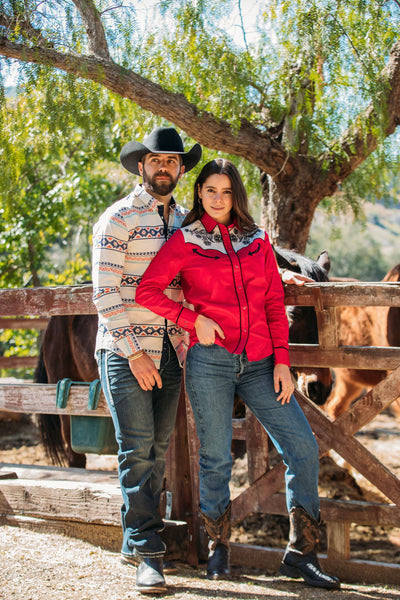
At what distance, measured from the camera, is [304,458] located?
8.80 ft

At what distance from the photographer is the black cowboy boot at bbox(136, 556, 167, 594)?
8.74ft

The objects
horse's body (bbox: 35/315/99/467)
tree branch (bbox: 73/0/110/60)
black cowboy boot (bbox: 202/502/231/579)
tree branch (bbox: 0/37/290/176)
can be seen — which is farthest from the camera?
horse's body (bbox: 35/315/99/467)

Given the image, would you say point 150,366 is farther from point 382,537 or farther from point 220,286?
point 382,537

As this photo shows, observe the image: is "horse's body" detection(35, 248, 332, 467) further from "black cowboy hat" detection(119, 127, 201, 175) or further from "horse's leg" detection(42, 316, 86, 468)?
"black cowboy hat" detection(119, 127, 201, 175)

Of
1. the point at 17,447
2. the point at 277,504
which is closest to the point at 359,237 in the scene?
the point at 17,447

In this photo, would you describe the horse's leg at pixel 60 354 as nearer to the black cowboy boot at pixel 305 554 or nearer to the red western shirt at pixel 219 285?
the red western shirt at pixel 219 285

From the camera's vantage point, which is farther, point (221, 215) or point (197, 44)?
point (197, 44)

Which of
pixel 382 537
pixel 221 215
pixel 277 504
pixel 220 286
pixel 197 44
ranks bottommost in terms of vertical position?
pixel 382 537

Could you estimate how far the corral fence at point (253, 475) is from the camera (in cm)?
325

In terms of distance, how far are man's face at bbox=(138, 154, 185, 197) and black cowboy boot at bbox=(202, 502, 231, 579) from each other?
1629 mm

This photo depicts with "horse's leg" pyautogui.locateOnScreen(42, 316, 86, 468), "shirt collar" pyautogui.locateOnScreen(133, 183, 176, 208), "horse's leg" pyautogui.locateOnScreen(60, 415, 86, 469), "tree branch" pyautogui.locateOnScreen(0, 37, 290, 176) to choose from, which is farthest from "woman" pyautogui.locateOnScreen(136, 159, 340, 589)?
"horse's leg" pyautogui.locateOnScreen(42, 316, 86, 468)

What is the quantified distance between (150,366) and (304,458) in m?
0.84

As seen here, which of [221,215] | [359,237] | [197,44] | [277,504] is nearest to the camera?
[221,215]

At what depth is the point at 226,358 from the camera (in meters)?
2.70
